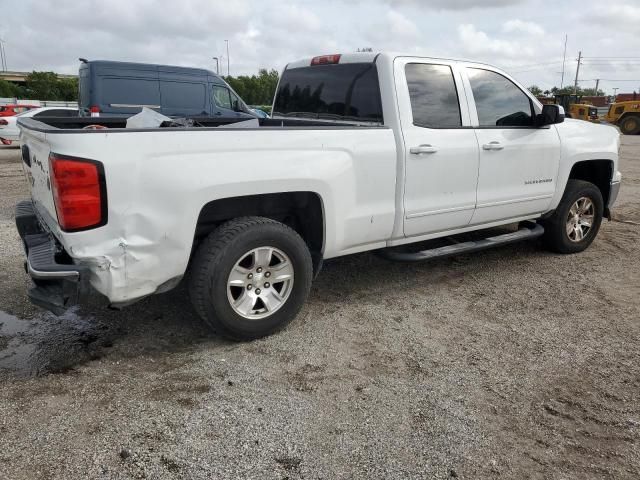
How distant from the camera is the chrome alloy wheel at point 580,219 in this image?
5.61 metres

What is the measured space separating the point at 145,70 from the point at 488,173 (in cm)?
946

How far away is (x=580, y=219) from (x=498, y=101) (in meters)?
1.81

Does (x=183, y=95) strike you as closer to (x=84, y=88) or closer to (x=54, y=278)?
(x=84, y=88)

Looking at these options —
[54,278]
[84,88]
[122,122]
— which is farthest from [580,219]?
[84,88]

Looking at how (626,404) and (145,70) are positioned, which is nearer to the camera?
(626,404)

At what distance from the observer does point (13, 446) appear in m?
2.52

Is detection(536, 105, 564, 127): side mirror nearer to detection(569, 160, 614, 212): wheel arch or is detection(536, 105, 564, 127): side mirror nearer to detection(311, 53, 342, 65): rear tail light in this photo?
detection(569, 160, 614, 212): wheel arch

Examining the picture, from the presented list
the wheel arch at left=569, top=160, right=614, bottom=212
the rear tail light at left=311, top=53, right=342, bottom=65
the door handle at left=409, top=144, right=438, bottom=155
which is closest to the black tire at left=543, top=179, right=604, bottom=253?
the wheel arch at left=569, top=160, right=614, bottom=212

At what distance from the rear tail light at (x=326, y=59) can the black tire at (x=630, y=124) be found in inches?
1161

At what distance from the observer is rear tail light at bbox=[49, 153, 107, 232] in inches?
109

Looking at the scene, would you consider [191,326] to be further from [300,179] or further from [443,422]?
[443,422]

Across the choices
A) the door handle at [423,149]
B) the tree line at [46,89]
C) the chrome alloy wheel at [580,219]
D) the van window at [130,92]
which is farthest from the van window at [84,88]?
the tree line at [46,89]

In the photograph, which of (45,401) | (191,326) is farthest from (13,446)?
(191,326)

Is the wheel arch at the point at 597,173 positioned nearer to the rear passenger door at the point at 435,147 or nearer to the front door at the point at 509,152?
the front door at the point at 509,152
